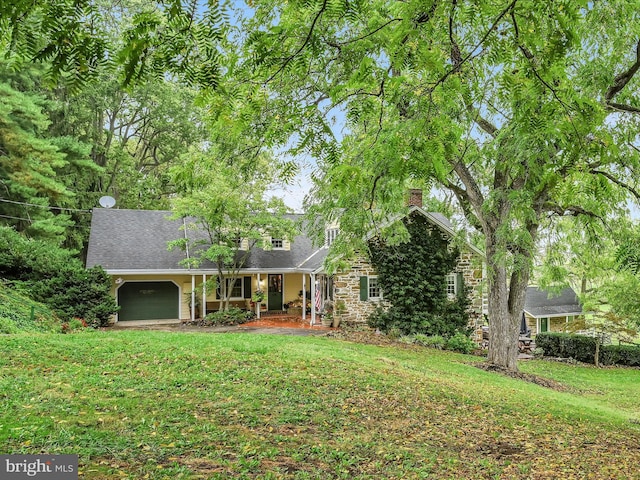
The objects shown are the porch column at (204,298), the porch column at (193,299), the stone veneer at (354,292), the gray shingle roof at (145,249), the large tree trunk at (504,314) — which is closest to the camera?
the large tree trunk at (504,314)

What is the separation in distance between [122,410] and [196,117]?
27427 mm

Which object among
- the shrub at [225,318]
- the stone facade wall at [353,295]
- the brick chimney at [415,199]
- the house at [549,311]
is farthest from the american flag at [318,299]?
the house at [549,311]

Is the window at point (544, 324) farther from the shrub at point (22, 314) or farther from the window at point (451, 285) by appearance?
the shrub at point (22, 314)

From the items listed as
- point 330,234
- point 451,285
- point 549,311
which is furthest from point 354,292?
point 549,311

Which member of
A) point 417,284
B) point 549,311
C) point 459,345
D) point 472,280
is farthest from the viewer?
point 549,311

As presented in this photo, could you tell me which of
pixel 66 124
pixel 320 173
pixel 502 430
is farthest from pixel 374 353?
pixel 66 124

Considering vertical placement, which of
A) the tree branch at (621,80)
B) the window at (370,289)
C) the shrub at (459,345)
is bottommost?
the shrub at (459,345)

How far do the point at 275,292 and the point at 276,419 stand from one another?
61.3 ft

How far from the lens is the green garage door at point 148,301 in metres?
20.0

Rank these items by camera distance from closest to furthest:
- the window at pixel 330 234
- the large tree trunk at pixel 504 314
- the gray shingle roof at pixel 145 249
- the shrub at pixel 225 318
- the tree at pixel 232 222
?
1. the large tree trunk at pixel 504 314
2. the tree at pixel 232 222
3. the shrub at pixel 225 318
4. the gray shingle roof at pixel 145 249
5. the window at pixel 330 234

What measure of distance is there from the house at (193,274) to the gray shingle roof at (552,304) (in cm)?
1075

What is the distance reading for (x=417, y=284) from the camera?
706 inches

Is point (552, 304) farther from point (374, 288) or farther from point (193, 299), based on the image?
point (193, 299)

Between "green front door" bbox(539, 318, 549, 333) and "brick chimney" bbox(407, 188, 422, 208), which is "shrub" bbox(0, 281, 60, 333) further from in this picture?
"green front door" bbox(539, 318, 549, 333)
